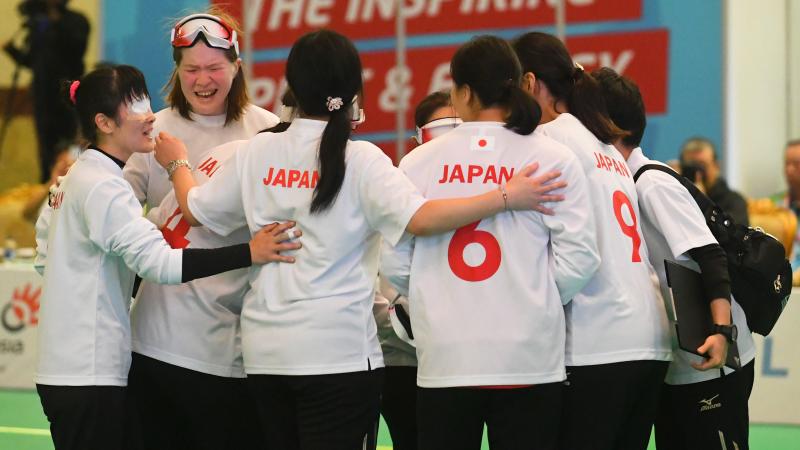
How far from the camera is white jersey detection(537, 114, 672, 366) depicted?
3.39 metres

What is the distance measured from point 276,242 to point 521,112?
800 mm

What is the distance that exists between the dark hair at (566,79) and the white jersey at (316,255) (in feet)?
2.15

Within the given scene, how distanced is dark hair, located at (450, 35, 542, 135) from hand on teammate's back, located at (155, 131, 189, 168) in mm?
998

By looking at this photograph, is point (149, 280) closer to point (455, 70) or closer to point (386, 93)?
point (455, 70)

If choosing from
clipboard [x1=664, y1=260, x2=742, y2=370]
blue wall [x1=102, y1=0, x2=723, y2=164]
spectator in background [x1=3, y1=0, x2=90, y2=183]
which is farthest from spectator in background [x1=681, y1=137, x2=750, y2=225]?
spectator in background [x1=3, y1=0, x2=90, y2=183]

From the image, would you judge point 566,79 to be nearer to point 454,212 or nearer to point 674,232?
point 674,232

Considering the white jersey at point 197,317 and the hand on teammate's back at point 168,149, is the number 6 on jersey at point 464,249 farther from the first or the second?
the hand on teammate's back at point 168,149

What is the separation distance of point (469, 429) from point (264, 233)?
2.71 feet

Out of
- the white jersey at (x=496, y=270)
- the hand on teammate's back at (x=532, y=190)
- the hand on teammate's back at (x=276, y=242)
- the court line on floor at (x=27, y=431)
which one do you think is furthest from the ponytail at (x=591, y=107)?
the court line on floor at (x=27, y=431)

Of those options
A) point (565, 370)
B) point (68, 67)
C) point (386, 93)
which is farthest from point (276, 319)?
point (68, 67)

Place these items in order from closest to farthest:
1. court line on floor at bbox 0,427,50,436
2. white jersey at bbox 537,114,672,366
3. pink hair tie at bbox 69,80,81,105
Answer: white jersey at bbox 537,114,672,366
pink hair tie at bbox 69,80,81,105
court line on floor at bbox 0,427,50,436

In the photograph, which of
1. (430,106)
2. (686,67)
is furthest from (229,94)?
(686,67)

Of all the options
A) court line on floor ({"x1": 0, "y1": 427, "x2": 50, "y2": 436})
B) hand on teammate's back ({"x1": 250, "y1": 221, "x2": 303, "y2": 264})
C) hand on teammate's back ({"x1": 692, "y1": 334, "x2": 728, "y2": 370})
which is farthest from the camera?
court line on floor ({"x1": 0, "y1": 427, "x2": 50, "y2": 436})

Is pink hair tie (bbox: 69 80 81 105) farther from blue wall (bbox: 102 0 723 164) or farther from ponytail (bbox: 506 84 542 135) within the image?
blue wall (bbox: 102 0 723 164)
